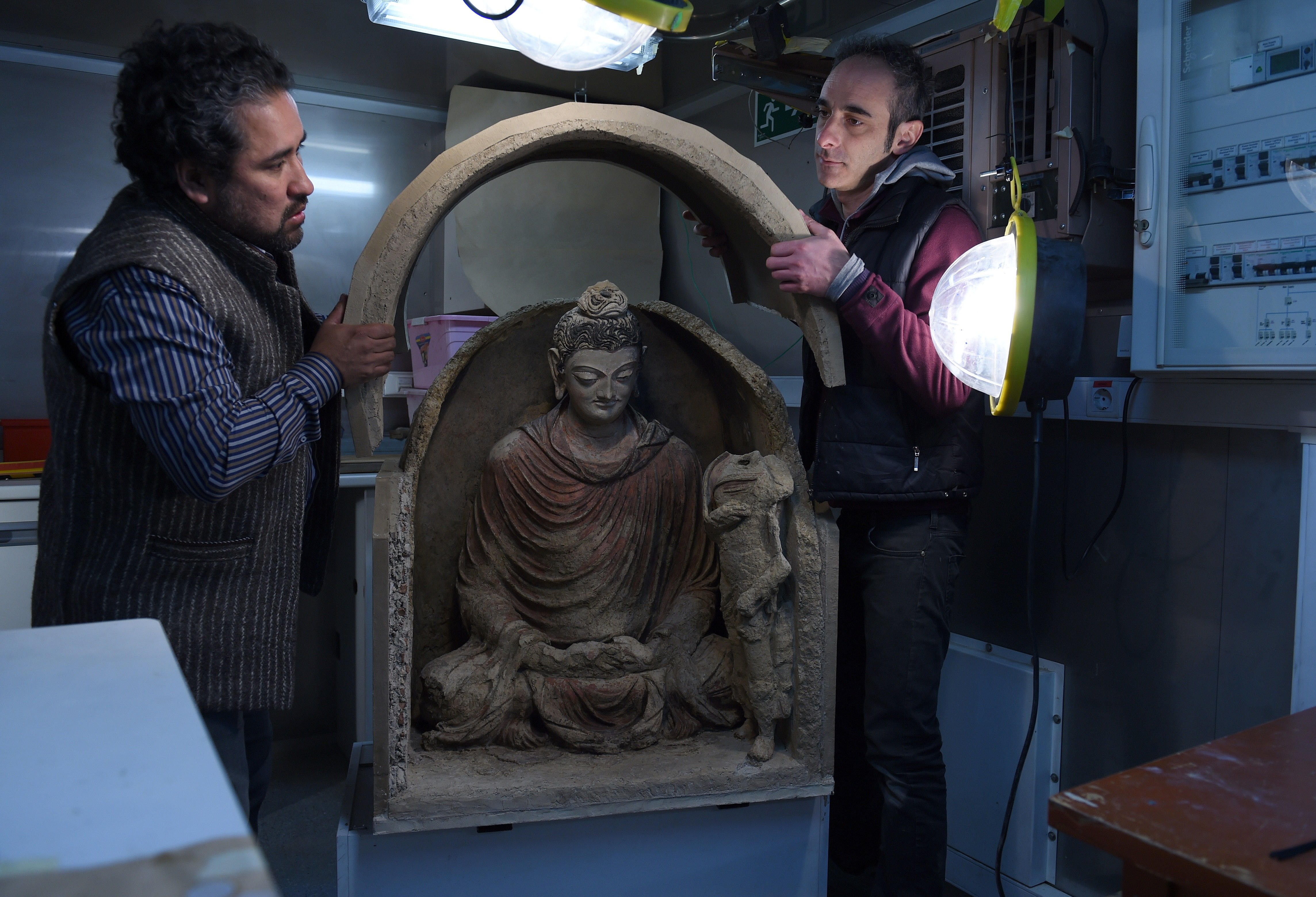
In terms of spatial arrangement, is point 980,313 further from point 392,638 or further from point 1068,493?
point 392,638

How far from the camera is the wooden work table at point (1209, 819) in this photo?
0.96 metres

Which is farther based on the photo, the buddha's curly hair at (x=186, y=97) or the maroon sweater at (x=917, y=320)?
the maroon sweater at (x=917, y=320)

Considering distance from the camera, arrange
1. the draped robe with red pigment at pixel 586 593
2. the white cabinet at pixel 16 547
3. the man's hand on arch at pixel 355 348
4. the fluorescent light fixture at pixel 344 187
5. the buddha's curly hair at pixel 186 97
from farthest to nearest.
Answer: the fluorescent light fixture at pixel 344 187 < the white cabinet at pixel 16 547 < the draped robe with red pigment at pixel 586 593 < the man's hand on arch at pixel 355 348 < the buddha's curly hair at pixel 186 97

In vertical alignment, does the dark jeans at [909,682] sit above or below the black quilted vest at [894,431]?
below

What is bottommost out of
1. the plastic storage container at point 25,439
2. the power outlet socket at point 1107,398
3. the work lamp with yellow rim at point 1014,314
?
the plastic storage container at point 25,439

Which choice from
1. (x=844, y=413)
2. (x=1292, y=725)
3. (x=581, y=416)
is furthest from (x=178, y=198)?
(x=1292, y=725)

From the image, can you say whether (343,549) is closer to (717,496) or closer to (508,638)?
(508,638)

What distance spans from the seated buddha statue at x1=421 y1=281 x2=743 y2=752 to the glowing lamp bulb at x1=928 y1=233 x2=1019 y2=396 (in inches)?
35.1

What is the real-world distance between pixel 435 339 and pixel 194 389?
84.3 inches

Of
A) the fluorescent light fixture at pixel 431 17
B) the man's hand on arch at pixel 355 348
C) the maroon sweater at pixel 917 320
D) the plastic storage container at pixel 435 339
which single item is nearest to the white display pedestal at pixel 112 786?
the man's hand on arch at pixel 355 348

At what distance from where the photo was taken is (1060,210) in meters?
2.29

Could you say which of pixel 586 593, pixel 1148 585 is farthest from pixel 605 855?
pixel 1148 585

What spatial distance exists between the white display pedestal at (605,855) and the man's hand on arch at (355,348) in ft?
3.23

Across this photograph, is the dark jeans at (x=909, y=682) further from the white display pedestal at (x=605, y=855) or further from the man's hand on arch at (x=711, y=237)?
the man's hand on arch at (x=711, y=237)
